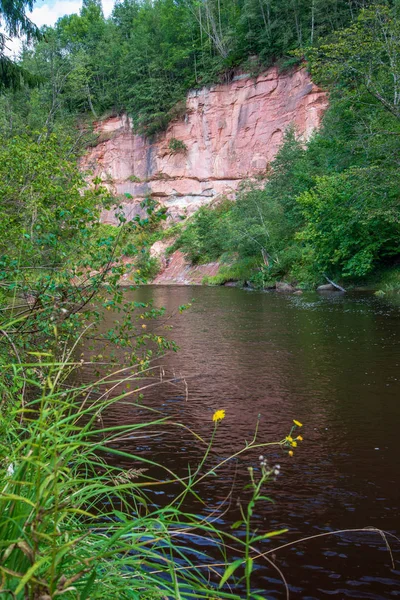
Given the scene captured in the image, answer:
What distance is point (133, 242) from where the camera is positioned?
5.54 metres

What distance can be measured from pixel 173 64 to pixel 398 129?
3610cm

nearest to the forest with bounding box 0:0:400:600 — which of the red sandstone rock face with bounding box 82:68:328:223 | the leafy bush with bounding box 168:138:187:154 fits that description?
the red sandstone rock face with bounding box 82:68:328:223

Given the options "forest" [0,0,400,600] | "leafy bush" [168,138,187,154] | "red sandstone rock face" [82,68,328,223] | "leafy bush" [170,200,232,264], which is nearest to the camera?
"forest" [0,0,400,600]

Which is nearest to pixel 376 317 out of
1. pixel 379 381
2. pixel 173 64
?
pixel 379 381

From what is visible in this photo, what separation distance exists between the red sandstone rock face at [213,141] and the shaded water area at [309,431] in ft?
98.2

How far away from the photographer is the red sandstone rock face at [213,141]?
139 feet

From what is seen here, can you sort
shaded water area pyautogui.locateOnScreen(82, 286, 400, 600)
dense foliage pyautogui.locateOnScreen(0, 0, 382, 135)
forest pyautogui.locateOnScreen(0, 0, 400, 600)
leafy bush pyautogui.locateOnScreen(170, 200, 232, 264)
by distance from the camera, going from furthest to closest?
dense foliage pyautogui.locateOnScreen(0, 0, 382, 135) → leafy bush pyautogui.locateOnScreen(170, 200, 232, 264) → shaded water area pyautogui.locateOnScreen(82, 286, 400, 600) → forest pyautogui.locateOnScreen(0, 0, 400, 600)

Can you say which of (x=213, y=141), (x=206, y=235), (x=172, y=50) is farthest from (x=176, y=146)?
(x=206, y=235)

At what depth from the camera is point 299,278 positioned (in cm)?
2930

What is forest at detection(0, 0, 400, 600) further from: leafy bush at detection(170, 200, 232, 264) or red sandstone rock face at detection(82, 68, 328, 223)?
red sandstone rock face at detection(82, 68, 328, 223)

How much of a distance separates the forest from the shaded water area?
289mm

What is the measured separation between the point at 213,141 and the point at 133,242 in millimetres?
44808

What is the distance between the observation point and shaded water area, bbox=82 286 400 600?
3.71 meters

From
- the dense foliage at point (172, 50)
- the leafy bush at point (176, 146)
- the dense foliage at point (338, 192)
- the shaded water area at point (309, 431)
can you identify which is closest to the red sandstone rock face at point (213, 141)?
the leafy bush at point (176, 146)
